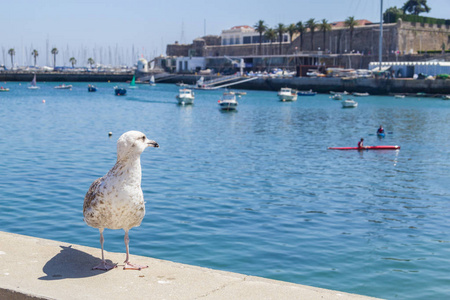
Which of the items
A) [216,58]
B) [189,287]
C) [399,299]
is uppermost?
[216,58]

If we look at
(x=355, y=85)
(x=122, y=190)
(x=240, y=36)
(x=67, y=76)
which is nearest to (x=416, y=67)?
(x=355, y=85)

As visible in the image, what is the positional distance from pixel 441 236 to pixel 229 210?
665 cm

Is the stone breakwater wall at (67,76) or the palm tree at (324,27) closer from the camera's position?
the palm tree at (324,27)

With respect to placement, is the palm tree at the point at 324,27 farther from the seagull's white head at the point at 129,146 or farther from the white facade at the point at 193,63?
the seagull's white head at the point at 129,146

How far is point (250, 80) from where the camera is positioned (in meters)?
128

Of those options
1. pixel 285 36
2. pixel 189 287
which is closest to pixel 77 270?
pixel 189 287

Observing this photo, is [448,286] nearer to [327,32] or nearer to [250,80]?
[250,80]

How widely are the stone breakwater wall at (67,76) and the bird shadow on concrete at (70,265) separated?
166m

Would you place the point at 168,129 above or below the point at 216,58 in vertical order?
below

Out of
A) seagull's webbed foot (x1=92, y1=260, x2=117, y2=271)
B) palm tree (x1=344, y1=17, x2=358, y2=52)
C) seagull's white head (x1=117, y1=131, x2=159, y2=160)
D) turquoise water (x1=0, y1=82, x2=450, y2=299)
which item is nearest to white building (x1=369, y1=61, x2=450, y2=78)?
palm tree (x1=344, y1=17, x2=358, y2=52)

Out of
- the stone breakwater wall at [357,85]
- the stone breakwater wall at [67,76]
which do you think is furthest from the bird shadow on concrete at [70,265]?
the stone breakwater wall at [67,76]

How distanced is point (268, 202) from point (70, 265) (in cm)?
1381

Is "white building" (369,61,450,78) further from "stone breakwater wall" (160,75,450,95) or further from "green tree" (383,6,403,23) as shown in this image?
"green tree" (383,6,403,23)

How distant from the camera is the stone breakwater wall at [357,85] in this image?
9831cm
